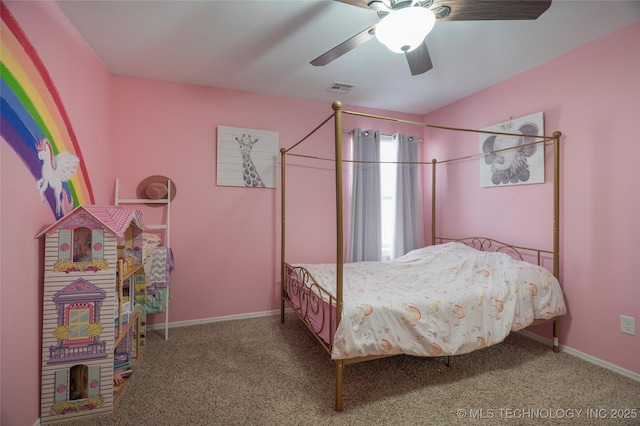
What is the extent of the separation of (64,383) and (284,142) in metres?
2.72

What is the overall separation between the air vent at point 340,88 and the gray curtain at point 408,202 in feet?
3.19

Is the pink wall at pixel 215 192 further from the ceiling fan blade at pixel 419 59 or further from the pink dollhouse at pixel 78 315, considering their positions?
the ceiling fan blade at pixel 419 59

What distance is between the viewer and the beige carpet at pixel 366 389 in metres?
1.68

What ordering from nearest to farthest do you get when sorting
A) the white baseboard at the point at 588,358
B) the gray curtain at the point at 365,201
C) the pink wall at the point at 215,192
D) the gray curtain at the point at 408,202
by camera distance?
the white baseboard at the point at 588,358
the pink wall at the point at 215,192
the gray curtain at the point at 365,201
the gray curtain at the point at 408,202

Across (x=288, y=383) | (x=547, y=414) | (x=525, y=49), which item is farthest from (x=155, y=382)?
(x=525, y=49)

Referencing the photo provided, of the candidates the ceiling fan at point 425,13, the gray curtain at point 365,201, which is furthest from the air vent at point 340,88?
the ceiling fan at point 425,13

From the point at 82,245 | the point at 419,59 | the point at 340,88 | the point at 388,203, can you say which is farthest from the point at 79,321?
the point at 388,203

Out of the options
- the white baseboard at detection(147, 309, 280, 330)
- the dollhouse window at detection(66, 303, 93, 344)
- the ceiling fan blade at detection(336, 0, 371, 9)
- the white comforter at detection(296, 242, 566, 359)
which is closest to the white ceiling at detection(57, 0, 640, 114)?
the ceiling fan blade at detection(336, 0, 371, 9)

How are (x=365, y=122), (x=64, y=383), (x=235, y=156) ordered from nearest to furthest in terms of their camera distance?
(x=64, y=383) < (x=235, y=156) < (x=365, y=122)

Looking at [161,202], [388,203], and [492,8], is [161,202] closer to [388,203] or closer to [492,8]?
[388,203]

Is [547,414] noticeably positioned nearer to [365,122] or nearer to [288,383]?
[288,383]

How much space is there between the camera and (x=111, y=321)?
5.64 ft

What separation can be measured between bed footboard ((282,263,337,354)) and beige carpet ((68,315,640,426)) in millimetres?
305

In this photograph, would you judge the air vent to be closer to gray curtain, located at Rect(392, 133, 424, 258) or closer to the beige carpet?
gray curtain, located at Rect(392, 133, 424, 258)
